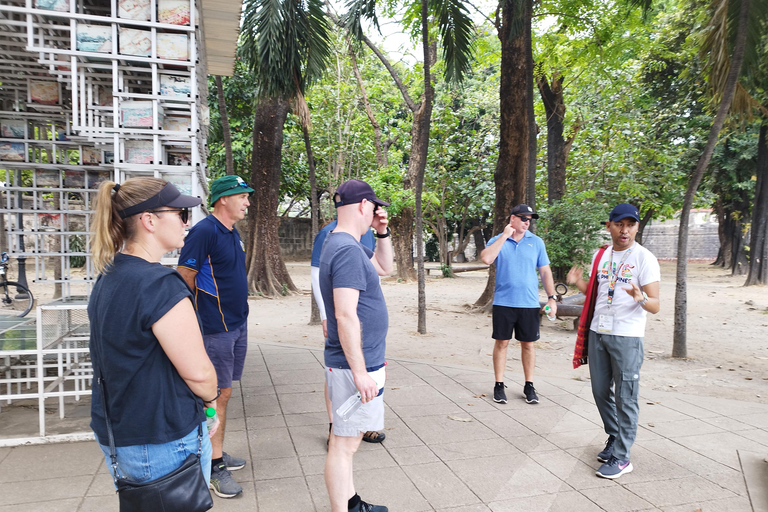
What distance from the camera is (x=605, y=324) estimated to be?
150 inches

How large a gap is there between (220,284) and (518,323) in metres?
2.97

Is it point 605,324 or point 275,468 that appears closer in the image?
point 275,468

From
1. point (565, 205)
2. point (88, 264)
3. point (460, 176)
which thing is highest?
point (460, 176)

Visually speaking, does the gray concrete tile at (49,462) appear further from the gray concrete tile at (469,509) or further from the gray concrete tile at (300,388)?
the gray concrete tile at (469,509)

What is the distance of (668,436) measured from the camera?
4344mm

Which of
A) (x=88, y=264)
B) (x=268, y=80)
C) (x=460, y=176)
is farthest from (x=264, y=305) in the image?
(x=460, y=176)

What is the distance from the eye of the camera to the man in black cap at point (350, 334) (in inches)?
102

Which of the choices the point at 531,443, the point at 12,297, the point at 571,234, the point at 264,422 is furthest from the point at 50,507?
the point at 571,234

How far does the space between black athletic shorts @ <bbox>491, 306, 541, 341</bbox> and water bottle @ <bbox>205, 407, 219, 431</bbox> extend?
3478 millimetres

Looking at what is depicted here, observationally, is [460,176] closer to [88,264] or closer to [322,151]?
[322,151]

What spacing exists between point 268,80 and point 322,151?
12.2 m

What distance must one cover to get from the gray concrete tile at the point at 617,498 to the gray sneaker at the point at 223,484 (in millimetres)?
2239

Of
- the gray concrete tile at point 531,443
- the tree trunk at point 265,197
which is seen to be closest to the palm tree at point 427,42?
the tree trunk at point 265,197

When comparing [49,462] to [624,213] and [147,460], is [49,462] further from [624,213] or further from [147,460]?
[624,213]
